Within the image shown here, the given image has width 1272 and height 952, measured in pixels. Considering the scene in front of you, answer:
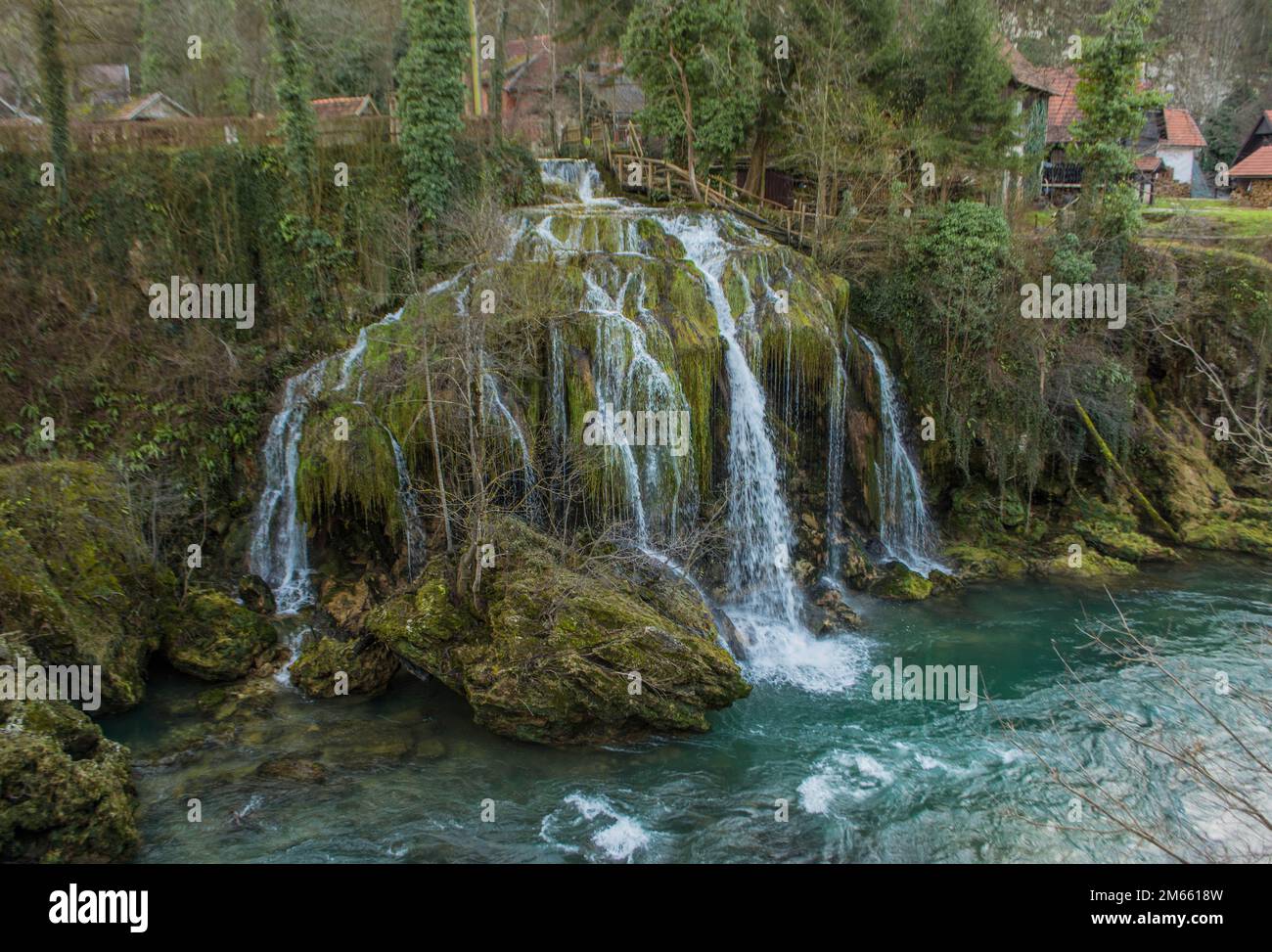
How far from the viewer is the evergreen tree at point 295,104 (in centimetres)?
1764

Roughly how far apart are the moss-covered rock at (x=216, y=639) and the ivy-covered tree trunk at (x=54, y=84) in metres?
10.3

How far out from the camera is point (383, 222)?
1812 cm

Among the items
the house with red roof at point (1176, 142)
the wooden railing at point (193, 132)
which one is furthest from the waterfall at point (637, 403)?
the house with red roof at point (1176, 142)

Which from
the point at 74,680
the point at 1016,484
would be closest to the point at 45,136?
the point at 74,680

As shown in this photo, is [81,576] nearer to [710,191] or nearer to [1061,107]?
[710,191]

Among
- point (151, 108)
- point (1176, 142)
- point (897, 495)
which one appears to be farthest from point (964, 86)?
point (151, 108)

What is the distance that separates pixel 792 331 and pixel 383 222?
31.2 feet

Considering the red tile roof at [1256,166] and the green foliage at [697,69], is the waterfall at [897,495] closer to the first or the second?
the green foliage at [697,69]

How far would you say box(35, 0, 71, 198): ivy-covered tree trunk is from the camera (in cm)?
1656

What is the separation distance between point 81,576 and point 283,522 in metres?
3.52

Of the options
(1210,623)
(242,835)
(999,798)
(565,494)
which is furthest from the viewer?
(1210,623)

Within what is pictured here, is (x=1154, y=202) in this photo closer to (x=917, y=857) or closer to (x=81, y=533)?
(x=917, y=857)

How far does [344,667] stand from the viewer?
43.3ft

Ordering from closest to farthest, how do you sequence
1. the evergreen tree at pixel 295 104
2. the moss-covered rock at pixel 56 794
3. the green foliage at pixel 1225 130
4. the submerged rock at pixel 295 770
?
the moss-covered rock at pixel 56 794 < the submerged rock at pixel 295 770 < the evergreen tree at pixel 295 104 < the green foliage at pixel 1225 130
